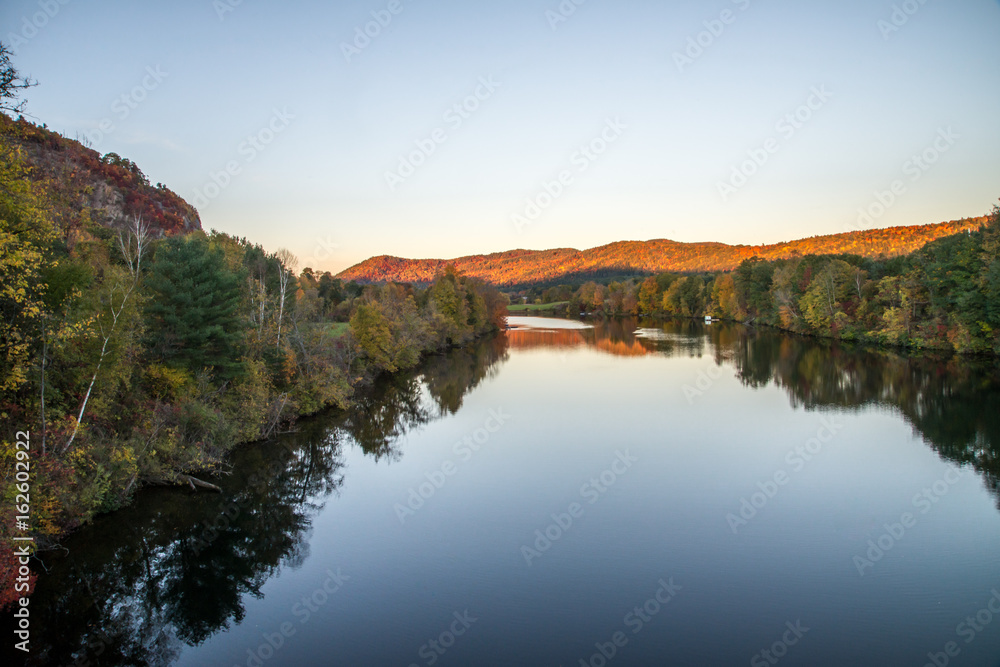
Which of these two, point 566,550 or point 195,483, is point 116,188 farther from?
point 566,550

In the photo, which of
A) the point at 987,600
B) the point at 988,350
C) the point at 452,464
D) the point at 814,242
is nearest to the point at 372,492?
the point at 452,464

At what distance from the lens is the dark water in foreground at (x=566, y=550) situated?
30.6 ft

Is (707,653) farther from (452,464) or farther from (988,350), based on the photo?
(988,350)

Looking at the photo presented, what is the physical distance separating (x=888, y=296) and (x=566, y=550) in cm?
4755

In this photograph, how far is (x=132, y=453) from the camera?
14609mm

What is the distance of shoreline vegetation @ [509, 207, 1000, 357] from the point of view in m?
37.3

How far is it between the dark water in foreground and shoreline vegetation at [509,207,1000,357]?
17.3 meters

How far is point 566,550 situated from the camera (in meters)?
12.5

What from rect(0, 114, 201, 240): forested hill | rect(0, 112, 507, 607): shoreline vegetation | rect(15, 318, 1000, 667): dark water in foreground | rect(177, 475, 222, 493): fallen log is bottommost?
rect(15, 318, 1000, 667): dark water in foreground

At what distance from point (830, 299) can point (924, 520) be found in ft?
156

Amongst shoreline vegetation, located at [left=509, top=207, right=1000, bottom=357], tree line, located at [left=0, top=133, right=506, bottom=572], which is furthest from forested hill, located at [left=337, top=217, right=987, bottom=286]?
tree line, located at [left=0, top=133, right=506, bottom=572]

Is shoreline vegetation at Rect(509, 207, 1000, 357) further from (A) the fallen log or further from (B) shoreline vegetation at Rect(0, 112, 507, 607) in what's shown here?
(A) the fallen log

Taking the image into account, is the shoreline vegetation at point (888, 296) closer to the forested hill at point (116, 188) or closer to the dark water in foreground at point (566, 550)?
the dark water in foreground at point (566, 550)

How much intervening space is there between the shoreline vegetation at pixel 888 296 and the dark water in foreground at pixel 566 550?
17.3m
